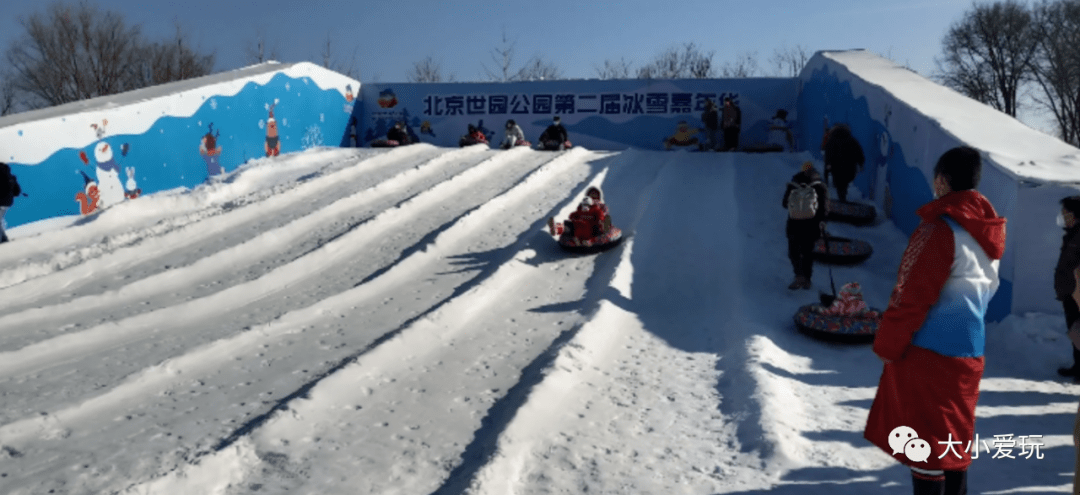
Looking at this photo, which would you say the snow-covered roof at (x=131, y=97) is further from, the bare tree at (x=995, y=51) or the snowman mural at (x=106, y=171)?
the bare tree at (x=995, y=51)

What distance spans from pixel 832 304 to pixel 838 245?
219cm

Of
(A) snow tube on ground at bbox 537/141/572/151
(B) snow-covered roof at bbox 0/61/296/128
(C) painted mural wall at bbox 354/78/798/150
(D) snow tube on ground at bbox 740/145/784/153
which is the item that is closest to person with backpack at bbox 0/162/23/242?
(B) snow-covered roof at bbox 0/61/296/128

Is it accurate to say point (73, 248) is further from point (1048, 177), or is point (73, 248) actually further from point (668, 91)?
point (668, 91)

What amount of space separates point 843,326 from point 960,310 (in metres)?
3.57

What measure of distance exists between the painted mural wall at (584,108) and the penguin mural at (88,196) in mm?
8524

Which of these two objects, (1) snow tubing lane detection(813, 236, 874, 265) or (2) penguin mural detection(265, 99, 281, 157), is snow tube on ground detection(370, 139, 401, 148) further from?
(1) snow tubing lane detection(813, 236, 874, 265)

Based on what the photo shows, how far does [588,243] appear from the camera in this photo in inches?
345

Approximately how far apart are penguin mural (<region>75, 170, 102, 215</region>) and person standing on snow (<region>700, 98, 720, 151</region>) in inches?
435

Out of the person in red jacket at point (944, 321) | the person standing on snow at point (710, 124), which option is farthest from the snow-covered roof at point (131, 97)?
the person in red jacket at point (944, 321)

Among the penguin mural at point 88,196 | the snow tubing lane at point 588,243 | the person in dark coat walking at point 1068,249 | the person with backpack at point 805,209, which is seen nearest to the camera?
the person in dark coat walking at point 1068,249

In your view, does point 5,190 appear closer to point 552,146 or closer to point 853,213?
point 552,146

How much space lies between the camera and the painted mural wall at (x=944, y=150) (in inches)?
231

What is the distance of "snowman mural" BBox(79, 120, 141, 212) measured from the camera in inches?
441

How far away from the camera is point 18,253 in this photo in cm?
877
